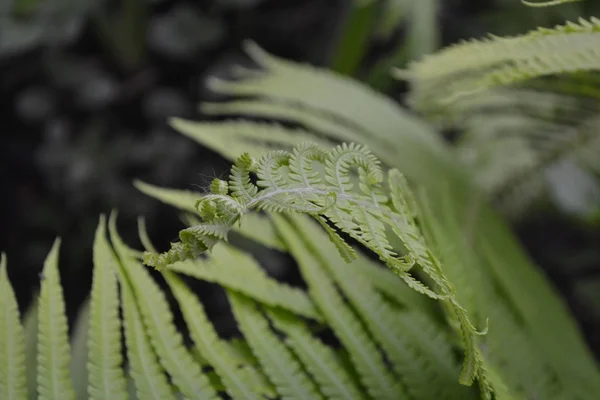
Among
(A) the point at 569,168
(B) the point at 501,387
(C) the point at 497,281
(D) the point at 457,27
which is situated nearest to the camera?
(B) the point at 501,387

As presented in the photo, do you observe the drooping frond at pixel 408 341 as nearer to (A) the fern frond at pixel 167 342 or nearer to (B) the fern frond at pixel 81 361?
(A) the fern frond at pixel 167 342

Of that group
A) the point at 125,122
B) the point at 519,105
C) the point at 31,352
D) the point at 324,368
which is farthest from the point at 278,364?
the point at 125,122

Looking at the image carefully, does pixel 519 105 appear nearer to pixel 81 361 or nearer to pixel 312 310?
pixel 312 310

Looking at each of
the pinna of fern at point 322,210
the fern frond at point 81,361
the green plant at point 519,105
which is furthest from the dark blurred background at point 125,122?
the pinna of fern at point 322,210

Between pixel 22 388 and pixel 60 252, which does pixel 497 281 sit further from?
pixel 60 252

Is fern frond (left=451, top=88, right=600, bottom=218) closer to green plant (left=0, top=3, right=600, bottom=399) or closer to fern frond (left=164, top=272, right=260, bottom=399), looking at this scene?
green plant (left=0, top=3, right=600, bottom=399)

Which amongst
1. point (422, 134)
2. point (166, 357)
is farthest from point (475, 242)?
point (166, 357)

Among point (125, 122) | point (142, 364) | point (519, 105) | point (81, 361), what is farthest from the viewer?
point (125, 122)
